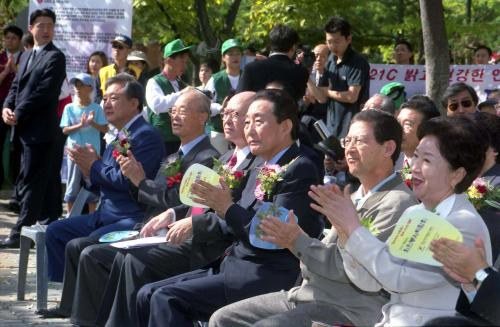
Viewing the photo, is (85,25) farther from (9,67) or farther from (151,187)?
(151,187)

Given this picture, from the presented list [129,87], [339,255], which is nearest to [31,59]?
[129,87]

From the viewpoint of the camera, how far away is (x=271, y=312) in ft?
15.9

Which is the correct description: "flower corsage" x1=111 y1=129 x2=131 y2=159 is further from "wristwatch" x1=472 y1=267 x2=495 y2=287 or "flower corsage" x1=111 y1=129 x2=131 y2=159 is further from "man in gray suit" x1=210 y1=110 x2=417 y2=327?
"wristwatch" x1=472 y1=267 x2=495 y2=287

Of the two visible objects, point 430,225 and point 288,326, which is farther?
point 288,326

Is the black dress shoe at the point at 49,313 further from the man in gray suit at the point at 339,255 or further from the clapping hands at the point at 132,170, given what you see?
the man in gray suit at the point at 339,255

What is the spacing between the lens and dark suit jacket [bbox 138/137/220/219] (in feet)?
20.9

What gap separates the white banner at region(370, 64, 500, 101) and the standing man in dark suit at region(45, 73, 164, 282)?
643cm

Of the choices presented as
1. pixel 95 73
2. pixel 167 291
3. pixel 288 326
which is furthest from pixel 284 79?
pixel 95 73

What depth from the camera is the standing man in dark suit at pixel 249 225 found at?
520 cm

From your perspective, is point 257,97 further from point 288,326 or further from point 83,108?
point 83,108

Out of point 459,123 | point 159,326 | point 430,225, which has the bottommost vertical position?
Answer: point 159,326

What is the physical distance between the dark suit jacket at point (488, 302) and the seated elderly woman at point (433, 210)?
13.2 inches

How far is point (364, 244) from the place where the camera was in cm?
395

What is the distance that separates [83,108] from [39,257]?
155 inches
